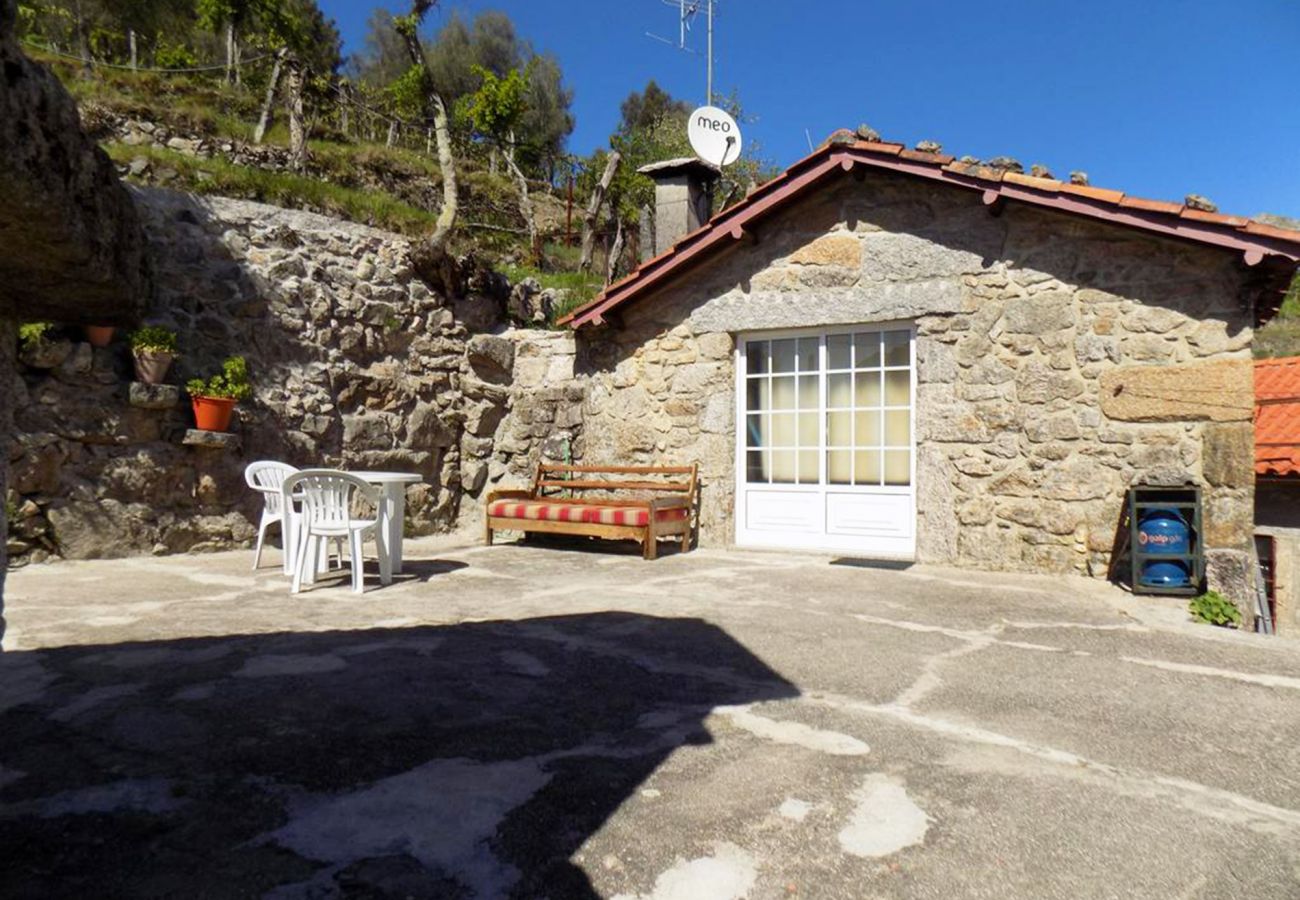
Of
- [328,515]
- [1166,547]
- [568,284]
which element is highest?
[568,284]

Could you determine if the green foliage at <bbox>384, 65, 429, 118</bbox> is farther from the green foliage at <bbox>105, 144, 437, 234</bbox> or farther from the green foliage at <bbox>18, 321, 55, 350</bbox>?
the green foliage at <bbox>18, 321, 55, 350</bbox>

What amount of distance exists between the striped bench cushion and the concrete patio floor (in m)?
2.40

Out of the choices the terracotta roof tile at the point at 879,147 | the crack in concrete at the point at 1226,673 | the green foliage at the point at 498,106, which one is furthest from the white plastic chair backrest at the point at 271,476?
the green foliage at the point at 498,106

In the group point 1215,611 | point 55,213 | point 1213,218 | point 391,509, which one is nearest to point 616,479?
point 391,509

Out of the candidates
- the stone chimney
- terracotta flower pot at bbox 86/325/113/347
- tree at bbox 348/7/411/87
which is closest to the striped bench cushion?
the stone chimney

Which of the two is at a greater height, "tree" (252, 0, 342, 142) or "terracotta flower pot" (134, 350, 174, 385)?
"tree" (252, 0, 342, 142)

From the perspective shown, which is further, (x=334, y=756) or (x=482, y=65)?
(x=482, y=65)

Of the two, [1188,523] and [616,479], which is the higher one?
[616,479]

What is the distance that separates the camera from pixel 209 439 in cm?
627

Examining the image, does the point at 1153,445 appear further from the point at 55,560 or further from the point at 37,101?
the point at 55,560

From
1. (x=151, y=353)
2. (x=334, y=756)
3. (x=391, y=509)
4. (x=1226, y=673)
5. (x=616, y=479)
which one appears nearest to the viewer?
(x=334, y=756)

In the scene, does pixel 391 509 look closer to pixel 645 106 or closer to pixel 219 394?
pixel 219 394

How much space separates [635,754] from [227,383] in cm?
563

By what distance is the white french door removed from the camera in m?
6.70
